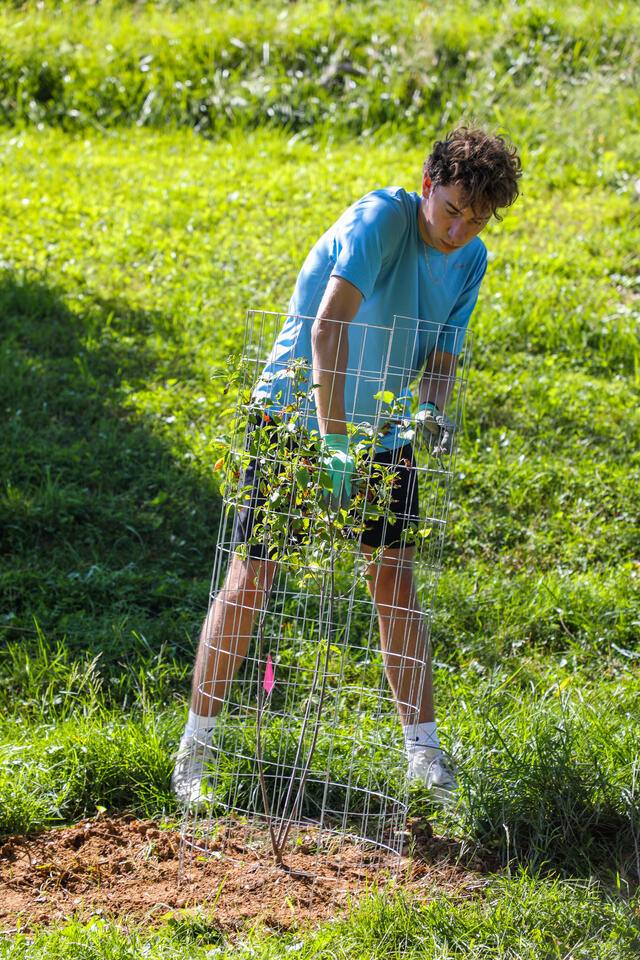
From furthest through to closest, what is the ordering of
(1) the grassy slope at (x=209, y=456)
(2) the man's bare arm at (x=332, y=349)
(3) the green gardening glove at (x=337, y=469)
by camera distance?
(1) the grassy slope at (x=209, y=456) → (2) the man's bare arm at (x=332, y=349) → (3) the green gardening glove at (x=337, y=469)

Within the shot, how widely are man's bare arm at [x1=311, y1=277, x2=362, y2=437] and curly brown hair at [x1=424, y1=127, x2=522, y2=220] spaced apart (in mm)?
408

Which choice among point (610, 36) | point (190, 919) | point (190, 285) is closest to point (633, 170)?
point (610, 36)

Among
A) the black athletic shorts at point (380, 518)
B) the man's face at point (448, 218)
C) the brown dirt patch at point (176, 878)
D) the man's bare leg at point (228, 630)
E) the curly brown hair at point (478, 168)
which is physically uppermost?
the curly brown hair at point (478, 168)

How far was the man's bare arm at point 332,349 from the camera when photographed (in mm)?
2377

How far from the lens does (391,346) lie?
270cm

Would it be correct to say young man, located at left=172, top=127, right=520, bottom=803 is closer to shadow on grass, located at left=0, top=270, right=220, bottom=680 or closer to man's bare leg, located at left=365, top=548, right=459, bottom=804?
man's bare leg, located at left=365, top=548, right=459, bottom=804

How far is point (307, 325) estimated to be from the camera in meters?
2.67

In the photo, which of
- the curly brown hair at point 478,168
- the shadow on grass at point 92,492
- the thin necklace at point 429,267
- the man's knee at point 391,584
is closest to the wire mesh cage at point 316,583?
the man's knee at point 391,584

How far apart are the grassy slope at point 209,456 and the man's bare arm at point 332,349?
3.70ft

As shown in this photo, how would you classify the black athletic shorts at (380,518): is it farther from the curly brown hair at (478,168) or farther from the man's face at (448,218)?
the curly brown hair at (478,168)

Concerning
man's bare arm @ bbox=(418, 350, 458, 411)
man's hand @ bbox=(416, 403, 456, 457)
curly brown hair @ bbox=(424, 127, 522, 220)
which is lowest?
man's hand @ bbox=(416, 403, 456, 457)

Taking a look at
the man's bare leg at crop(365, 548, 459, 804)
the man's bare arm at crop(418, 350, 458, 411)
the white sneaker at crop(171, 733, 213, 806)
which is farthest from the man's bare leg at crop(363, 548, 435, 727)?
the white sneaker at crop(171, 733, 213, 806)

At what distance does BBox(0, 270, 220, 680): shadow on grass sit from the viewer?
374cm

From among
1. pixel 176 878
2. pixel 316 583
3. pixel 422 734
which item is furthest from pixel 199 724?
pixel 422 734
